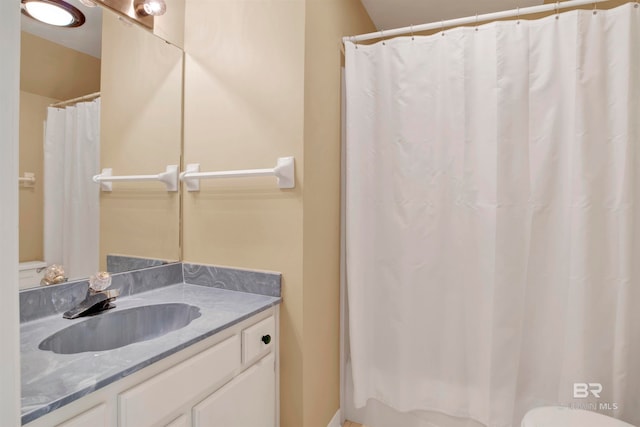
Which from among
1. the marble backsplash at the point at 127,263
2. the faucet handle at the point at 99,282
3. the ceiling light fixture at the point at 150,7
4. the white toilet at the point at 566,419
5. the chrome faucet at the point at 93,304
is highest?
the ceiling light fixture at the point at 150,7

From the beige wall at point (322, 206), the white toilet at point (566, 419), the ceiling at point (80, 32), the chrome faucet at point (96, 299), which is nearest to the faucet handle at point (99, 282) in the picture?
the chrome faucet at point (96, 299)

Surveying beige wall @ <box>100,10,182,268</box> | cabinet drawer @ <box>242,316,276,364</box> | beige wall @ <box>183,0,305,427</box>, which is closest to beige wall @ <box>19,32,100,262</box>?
beige wall @ <box>100,10,182,268</box>

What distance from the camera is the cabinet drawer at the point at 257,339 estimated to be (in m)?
1.19

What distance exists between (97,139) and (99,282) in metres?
0.59

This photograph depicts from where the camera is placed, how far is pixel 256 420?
1.25m

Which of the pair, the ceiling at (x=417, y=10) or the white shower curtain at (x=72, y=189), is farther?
the ceiling at (x=417, y=10)

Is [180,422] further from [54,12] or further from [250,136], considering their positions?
[54,12]

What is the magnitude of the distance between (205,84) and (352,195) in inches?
36.2

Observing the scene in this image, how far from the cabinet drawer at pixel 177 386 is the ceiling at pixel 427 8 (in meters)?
2.07

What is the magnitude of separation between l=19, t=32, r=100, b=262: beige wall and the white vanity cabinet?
0.68m

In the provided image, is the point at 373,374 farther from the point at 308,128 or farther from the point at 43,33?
the point at 43,33

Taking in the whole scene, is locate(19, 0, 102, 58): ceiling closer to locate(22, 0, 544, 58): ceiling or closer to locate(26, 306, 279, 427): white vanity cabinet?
locate(22, 0, 544, 58): ceiling

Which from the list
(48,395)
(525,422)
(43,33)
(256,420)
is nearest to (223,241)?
(256,420)

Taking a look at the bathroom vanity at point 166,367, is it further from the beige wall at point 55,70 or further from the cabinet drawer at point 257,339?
the beige wall at point 55,70
